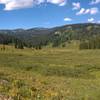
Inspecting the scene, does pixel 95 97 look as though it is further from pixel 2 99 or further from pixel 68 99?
pixel 2 99

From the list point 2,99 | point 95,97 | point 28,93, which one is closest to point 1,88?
point 28,93

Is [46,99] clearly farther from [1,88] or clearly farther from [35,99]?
[1,88]

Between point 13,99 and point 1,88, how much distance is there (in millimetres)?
3330

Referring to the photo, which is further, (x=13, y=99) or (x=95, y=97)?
(x=95, y=97)

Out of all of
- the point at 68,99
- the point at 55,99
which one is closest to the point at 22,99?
the point at 55,99

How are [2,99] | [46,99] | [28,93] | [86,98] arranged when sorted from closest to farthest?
[2,99] < [46,99] < [28,93] < [86,98]

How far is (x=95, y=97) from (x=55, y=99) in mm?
3274

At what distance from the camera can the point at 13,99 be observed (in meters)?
11.7

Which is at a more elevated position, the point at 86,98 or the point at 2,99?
the point at 2,99

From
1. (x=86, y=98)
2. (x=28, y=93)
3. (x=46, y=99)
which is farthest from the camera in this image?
(x=86, y=98)

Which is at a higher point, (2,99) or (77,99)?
(2,99)

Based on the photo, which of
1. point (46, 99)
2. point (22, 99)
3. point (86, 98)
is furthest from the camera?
point (86, 98)

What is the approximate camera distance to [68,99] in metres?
14.8

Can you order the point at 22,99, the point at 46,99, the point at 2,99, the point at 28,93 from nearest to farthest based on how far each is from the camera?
the point at 2,99 → the point at 22,99 → the point at 46,99 → the point at 28,93
